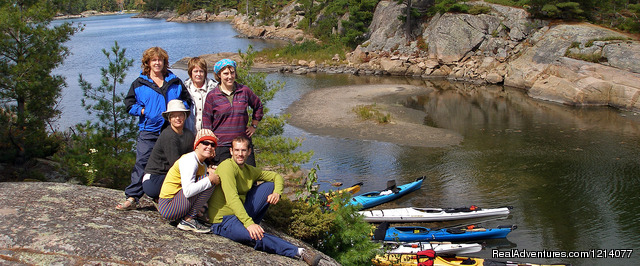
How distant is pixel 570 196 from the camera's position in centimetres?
1520

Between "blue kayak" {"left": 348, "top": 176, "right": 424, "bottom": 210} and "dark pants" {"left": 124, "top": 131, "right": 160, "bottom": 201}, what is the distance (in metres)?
8.49

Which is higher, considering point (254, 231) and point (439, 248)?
point (254, 231)

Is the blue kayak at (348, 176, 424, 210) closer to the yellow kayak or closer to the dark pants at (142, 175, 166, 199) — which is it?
the yellow kayak

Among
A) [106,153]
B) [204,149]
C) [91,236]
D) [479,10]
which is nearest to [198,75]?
[204,149]

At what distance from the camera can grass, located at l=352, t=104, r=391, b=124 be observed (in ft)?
80.9

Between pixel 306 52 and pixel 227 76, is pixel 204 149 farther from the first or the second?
pixel 306 52

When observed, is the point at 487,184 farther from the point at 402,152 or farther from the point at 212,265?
the point at 212,265

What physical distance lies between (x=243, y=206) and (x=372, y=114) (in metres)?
20.6

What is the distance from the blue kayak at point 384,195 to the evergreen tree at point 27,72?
326 inches

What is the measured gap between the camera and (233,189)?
17.5 ft

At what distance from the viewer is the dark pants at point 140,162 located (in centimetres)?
587

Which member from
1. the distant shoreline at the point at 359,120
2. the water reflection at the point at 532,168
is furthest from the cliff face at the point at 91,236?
the distant shoreline at the point at 359,120

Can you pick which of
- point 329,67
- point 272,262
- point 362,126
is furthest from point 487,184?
point 329,67

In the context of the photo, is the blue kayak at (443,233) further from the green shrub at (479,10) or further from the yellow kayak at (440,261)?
the green shrub at (479,10)
